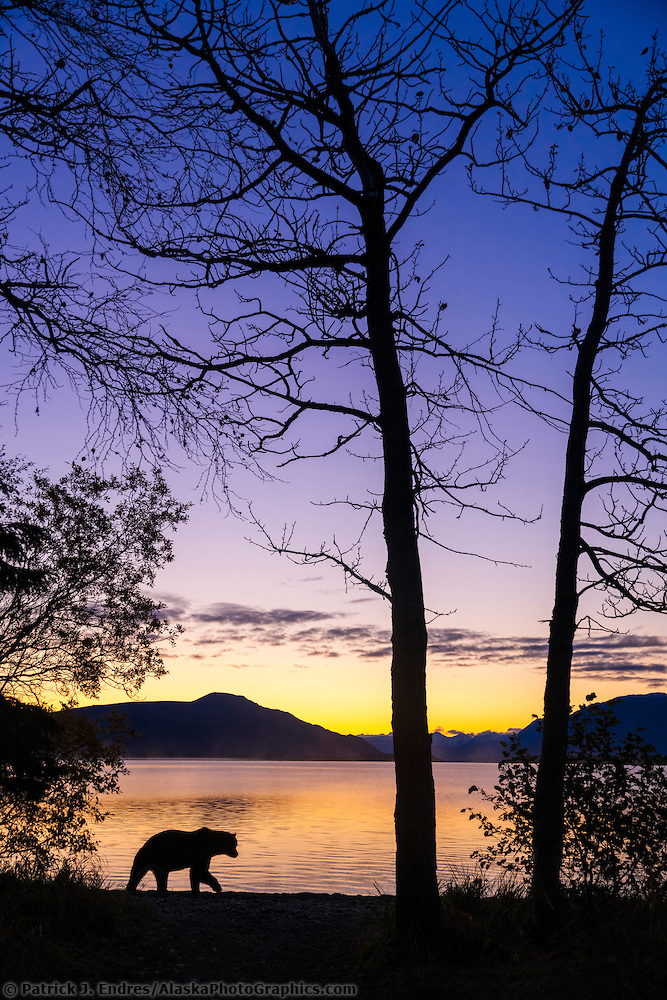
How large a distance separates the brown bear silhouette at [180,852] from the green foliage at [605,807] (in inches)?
210

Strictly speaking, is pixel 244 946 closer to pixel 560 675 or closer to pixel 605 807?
pixel 605 807

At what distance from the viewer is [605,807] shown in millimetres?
9445

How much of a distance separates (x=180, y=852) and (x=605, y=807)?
7.34m

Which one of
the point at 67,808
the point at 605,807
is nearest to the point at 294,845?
the point at 67,808

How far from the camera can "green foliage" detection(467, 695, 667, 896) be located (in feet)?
29.7

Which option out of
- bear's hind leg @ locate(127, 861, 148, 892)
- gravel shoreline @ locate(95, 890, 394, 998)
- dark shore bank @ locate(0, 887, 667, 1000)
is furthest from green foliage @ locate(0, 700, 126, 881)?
gravel shoreline @ locate(95, 890, 394, 998)

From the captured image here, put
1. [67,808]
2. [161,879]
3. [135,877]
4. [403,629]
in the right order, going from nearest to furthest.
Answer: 1. [403,629]
2. [135,877]
3. [161,879]
4. [67,808]

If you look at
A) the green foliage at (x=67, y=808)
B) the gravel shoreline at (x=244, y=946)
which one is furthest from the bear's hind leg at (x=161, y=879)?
Answer: the green foliage at (x=67, y=808)

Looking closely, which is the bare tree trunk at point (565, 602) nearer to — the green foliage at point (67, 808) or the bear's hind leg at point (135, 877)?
the green foliage at point (67, 808)

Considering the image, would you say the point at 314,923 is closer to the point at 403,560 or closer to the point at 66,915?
the point at 66,915

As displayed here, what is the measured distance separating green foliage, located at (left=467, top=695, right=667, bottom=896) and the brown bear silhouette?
533cm

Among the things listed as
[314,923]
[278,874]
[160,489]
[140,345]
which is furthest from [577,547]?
[278,874]

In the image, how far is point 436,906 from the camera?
27.2 feet

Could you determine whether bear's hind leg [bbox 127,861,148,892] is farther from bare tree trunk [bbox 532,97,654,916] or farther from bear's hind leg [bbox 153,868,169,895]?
bare tree trunk [bbox 532,97,654,916]
